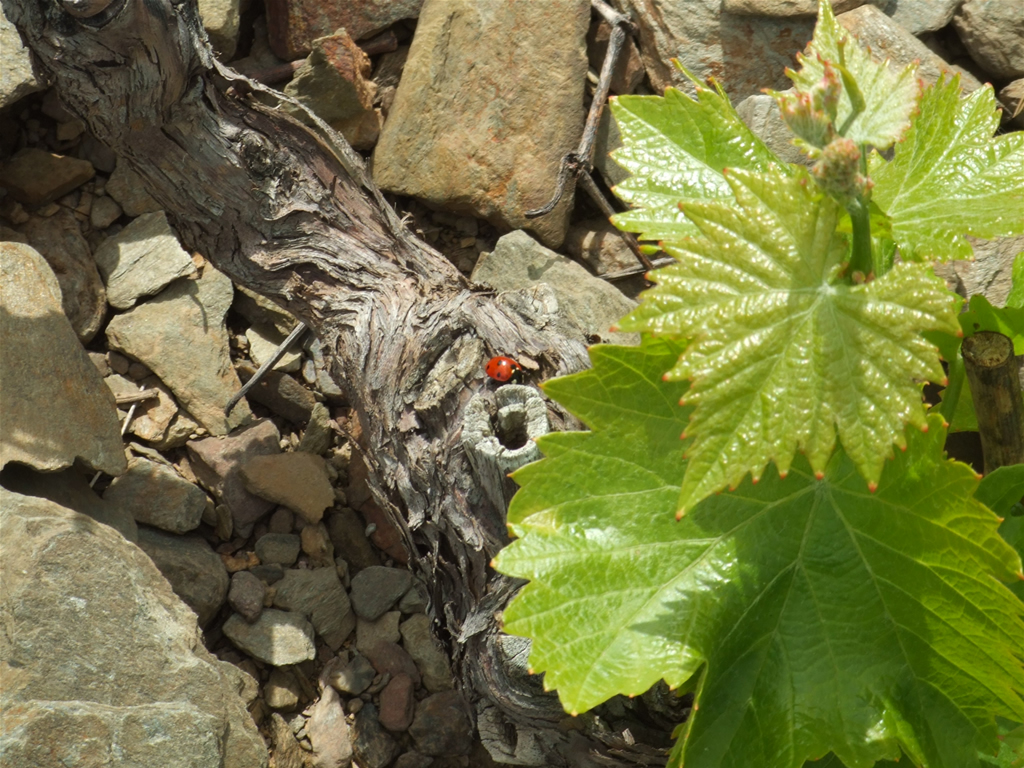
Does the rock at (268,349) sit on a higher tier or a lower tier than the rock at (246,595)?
higher

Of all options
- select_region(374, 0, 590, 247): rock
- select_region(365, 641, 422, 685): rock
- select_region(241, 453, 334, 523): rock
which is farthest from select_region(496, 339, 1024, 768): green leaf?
select_region(374, 0, 590, 247): rock

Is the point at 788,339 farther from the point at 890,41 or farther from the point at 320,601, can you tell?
the point at 890,41

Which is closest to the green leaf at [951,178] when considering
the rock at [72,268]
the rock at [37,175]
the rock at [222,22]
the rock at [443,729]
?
the rock at [443,729]

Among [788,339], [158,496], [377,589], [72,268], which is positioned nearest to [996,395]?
[788,339]

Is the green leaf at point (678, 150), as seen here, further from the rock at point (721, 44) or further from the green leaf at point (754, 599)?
the rock at point (721, 44)

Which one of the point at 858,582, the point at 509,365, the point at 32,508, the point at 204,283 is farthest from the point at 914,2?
the point at 32,508

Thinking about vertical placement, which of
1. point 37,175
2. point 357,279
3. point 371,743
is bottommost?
point 371,743

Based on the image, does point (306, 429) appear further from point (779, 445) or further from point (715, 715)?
point (779, 445)
